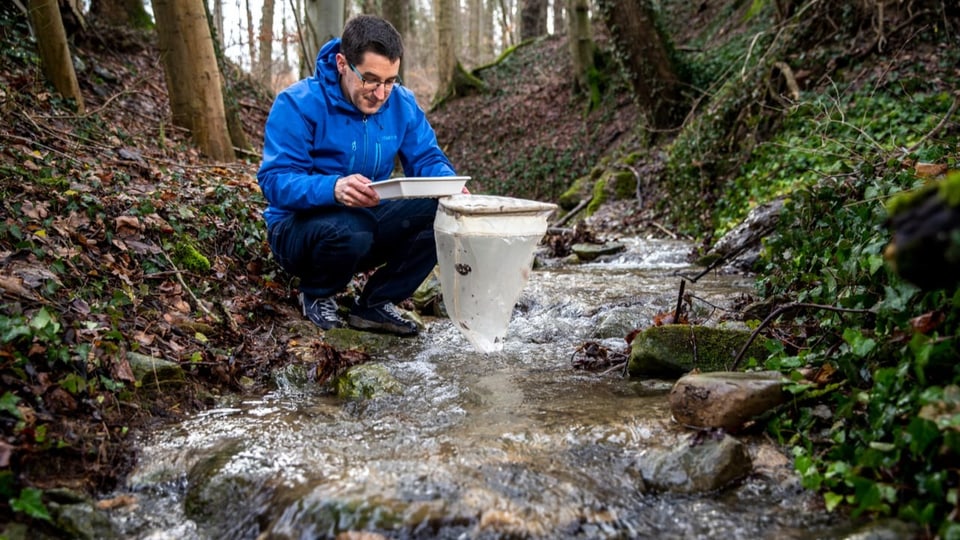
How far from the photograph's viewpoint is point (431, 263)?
392cm

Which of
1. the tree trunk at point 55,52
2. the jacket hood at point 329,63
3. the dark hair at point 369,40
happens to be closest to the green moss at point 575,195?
the tree trunk at point 55,52

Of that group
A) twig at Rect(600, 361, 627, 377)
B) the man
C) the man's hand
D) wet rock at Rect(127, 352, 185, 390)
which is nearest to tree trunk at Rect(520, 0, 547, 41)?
the man

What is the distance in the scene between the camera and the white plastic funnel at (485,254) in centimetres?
295

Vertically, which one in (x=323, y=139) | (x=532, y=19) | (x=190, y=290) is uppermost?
(x=532, y=19)

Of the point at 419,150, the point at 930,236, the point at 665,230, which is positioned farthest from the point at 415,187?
the point at 665,230

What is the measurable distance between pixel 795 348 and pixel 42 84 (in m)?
5.69

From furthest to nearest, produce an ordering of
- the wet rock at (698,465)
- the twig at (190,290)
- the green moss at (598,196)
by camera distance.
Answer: the green moss at (598,196)
the twig at (190,290)
the wet rock at (698,465)

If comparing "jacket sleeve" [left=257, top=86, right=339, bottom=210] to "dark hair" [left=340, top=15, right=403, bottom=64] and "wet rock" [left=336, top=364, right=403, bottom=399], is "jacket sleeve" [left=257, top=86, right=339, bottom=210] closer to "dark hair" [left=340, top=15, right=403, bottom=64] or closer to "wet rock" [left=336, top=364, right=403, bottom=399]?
"dark hair" [left=340, top=15, right=403, bottom=64]

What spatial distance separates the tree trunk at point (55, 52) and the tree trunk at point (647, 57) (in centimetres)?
681

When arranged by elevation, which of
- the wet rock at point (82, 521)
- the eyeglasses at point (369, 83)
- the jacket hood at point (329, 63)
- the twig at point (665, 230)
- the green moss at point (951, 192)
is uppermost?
the jacket hood at point (329, 63)

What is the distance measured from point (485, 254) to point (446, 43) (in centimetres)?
1367

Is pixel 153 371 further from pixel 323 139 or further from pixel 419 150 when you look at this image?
pixel 419 150

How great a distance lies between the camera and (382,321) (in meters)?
3.83

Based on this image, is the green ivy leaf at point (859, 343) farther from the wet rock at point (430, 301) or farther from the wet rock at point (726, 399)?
the wet rock at point (430, 301)
